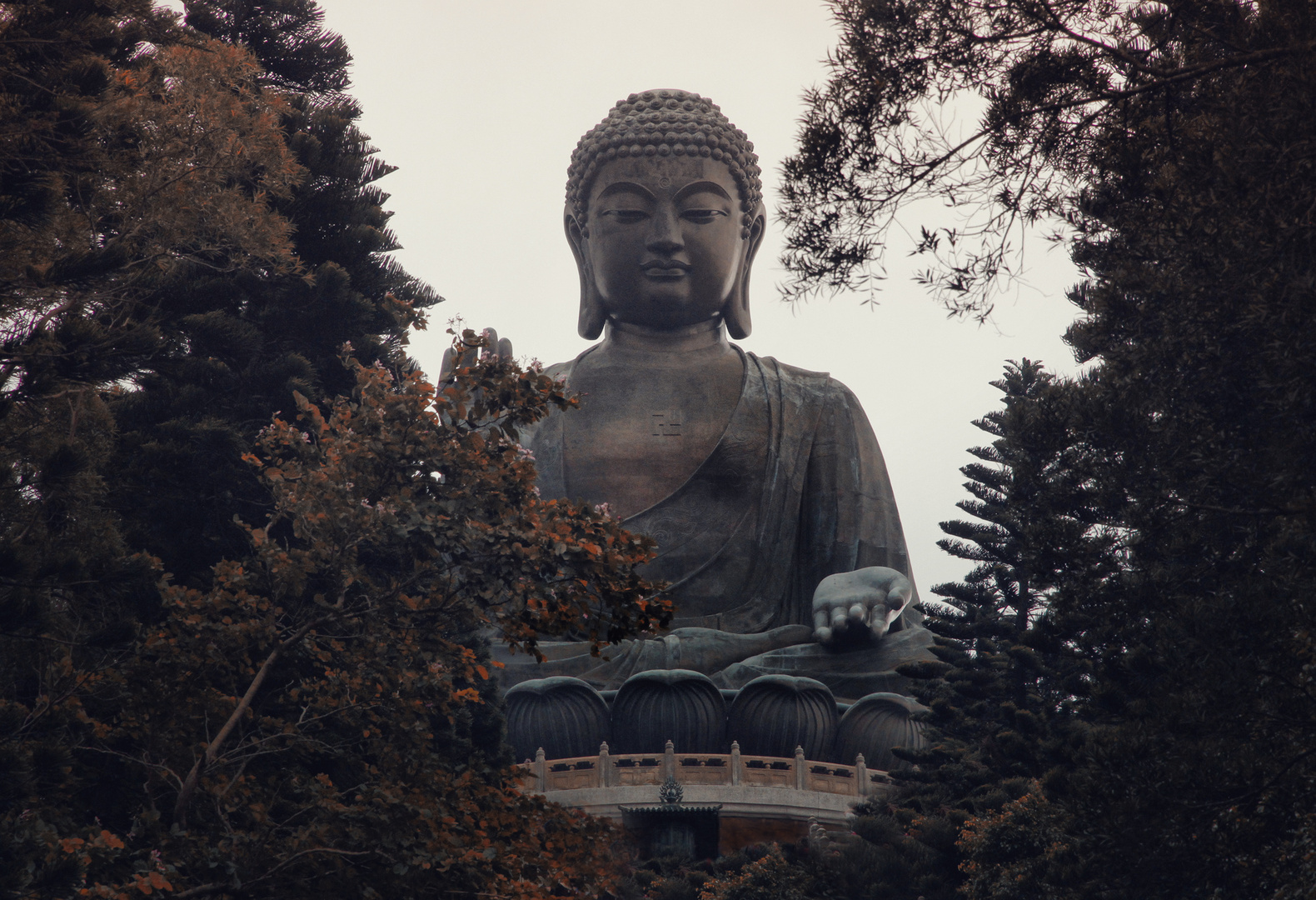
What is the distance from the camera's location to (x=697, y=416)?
15.4 m

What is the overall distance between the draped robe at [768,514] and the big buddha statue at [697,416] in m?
0.02

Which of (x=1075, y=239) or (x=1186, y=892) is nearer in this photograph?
(x=1186, y=892)

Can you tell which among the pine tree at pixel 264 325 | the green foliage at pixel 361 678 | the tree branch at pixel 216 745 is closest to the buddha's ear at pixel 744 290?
the pine tree at pixel 264 325

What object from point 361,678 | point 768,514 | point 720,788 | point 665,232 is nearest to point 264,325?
point 361,678

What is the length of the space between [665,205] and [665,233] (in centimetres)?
31

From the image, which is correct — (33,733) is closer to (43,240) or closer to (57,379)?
(57,379)

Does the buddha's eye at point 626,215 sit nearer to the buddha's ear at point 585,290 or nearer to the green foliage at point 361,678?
the buddha's ear at point 585,290

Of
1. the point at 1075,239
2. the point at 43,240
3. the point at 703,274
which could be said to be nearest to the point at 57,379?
the point at 43,240

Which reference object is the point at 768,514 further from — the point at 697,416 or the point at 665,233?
the point at 665,233

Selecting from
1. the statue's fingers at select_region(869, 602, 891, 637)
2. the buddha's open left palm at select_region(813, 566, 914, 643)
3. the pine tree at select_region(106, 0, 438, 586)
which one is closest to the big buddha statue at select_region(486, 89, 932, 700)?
the buddha's open left palm at select_region(813, 566, 914, 643)

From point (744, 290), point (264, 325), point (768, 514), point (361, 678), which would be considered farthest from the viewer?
point (744, 290)

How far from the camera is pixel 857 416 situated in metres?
15.5

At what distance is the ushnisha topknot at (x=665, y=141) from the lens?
15.5m

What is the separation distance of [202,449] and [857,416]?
24.0 feet
